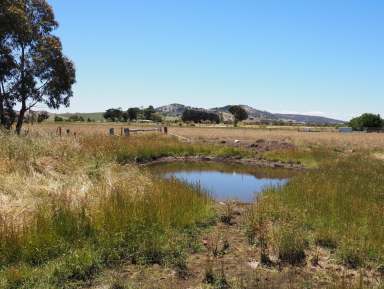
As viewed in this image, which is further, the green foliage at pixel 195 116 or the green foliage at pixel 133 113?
the green foliage at pixel 133 113

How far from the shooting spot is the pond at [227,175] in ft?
65.7

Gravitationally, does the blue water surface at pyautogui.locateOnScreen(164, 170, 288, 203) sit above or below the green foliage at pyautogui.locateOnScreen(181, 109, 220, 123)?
below

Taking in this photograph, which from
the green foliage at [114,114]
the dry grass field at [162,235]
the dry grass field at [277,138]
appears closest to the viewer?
the dry grass field at [162,235]

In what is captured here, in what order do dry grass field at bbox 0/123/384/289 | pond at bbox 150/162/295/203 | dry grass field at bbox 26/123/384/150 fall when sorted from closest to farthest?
dry grass field at bbox 0/123/384/289 → pond at bbox 150/162/295/203 → dry grass field at bbox 26/123/384/150

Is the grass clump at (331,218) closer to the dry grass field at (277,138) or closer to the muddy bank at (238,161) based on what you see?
the muddy bank at (238,161)

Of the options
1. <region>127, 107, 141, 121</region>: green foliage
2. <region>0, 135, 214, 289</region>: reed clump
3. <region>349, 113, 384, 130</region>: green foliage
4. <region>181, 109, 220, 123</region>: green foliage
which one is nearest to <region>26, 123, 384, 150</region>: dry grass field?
<region>0, 135, 214, 289</region>: reed clump

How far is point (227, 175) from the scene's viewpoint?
85.9 feet

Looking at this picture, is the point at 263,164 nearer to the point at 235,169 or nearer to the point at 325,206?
the point at 235,169

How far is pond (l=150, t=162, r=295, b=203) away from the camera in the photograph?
2003cm

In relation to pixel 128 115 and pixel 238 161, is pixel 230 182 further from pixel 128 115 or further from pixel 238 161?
pixel 128 115

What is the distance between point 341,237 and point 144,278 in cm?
436

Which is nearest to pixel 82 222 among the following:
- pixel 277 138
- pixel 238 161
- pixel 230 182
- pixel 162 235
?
pixel 162 235

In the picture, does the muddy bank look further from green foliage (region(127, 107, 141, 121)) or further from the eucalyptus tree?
green foliage (region(127, 107, 141, 121))

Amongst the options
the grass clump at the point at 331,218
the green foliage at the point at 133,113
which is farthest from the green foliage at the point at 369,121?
the grass clump at the point at 331,218
